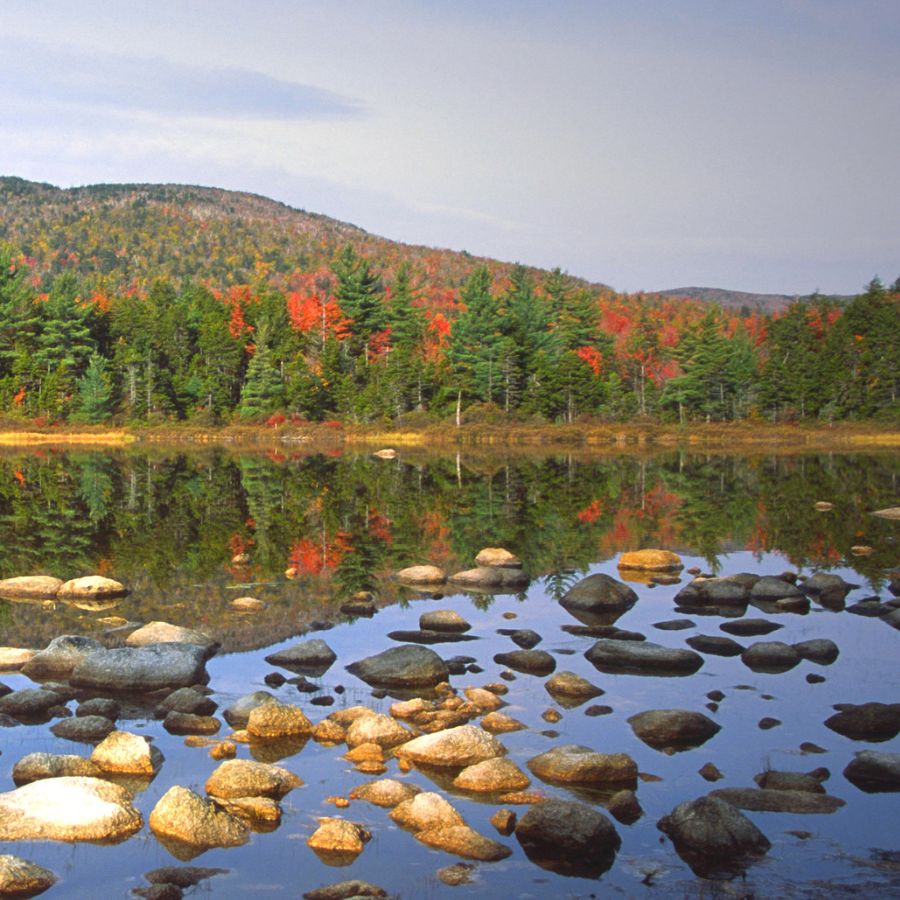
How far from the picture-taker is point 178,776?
915 cm

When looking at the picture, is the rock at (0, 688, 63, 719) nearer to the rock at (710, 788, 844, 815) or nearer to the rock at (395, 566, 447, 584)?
the rock at (710, 788, 844, 815)

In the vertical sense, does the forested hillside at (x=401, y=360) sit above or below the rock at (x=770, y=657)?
above

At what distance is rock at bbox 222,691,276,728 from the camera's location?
1060cm

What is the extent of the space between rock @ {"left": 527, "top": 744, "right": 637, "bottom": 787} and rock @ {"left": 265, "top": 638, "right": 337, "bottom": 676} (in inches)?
173

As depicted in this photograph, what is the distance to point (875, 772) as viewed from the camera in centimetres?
927

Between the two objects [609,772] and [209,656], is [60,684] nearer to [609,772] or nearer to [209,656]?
[209,656]

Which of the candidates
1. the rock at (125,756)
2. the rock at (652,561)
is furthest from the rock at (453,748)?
the rock at (652,561)

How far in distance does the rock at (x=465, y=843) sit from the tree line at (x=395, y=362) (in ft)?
232

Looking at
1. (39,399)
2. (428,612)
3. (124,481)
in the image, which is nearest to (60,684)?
(428,612)

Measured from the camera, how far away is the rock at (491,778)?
8945 mm

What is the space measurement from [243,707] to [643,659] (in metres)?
5.33

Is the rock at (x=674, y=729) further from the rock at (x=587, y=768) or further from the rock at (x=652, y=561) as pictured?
the rock at (x=652, y=561)

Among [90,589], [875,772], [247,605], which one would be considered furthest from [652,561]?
[875,772]

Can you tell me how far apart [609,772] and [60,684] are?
6679 millimetres
